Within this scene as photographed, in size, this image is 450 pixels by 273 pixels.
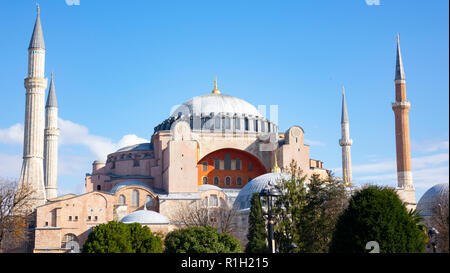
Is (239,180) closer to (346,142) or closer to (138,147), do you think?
(138,147)

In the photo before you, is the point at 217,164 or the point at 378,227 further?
the point at 217,164

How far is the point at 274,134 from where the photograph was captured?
42.0 meters

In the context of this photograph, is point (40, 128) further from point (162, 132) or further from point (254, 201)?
point (254, 201)

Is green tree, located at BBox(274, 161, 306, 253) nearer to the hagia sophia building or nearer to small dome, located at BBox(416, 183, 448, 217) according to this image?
the hagia sophia building

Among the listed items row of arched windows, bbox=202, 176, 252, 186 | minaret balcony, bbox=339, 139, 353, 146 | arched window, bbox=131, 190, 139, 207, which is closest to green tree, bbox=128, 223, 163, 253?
arched window, bbox=131, 190, 139, 207

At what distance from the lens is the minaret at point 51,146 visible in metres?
42.8

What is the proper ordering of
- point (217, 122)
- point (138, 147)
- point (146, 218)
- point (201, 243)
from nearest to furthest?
point (201, 243) < point (146, 218) < point (138, 147) < point (217, 122)

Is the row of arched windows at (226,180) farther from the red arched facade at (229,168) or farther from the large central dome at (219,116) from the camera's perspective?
the large central dome at (219,116)

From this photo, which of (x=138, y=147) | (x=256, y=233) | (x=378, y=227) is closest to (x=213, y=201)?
(x=138, y=147)

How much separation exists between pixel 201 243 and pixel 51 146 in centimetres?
2158

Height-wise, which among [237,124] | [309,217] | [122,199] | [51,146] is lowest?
[309,217]

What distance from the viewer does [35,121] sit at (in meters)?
37.3
